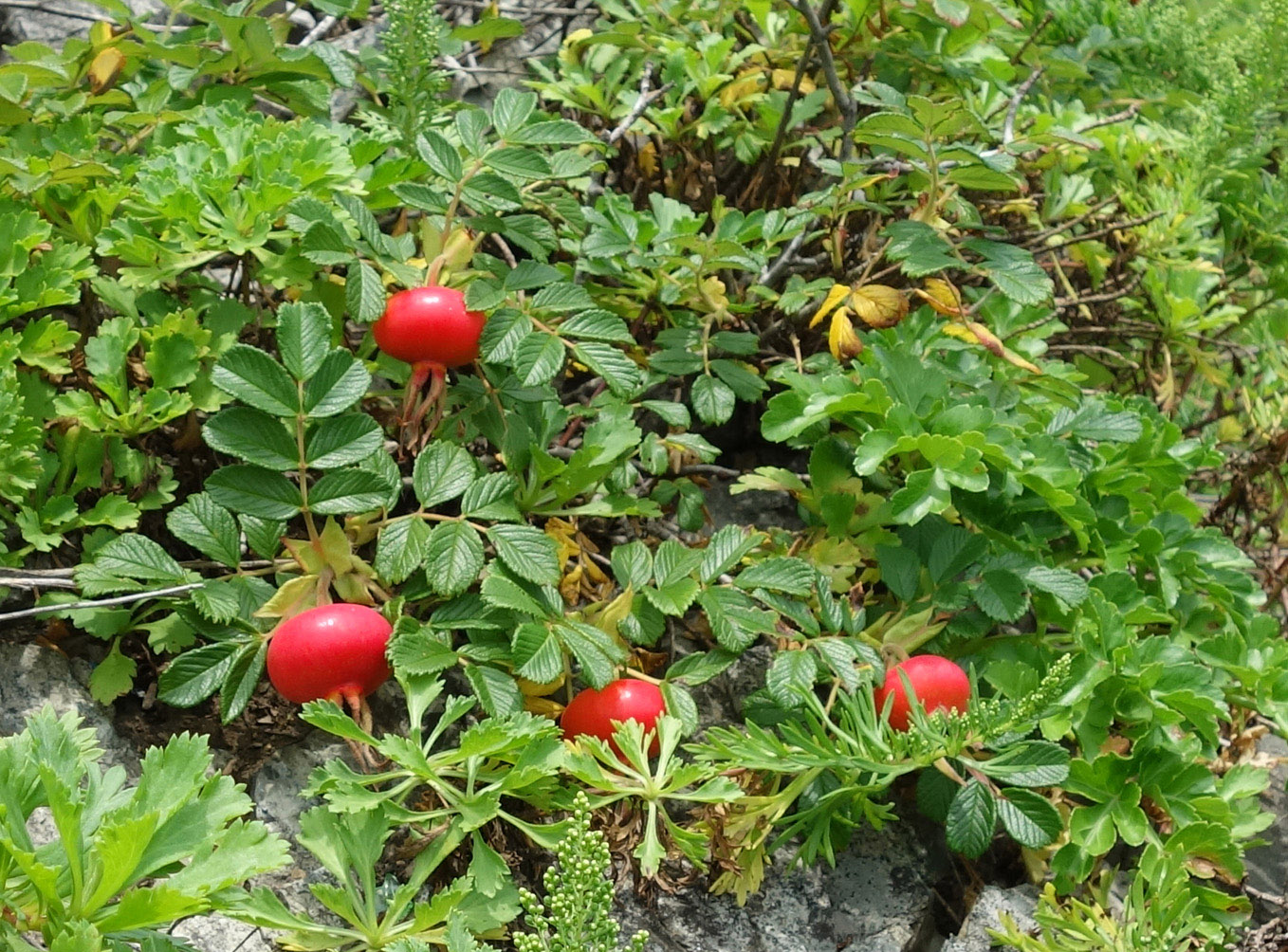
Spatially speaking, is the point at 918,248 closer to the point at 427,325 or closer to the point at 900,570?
the point at 900,570

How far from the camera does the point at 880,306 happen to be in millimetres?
1860

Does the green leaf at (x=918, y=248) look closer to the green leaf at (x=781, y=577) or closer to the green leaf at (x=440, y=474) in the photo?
the green leaf at (x=781, y=577)

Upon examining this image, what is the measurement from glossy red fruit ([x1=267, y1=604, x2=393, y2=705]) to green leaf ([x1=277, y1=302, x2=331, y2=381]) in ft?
1.08

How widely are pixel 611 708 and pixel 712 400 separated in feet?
1.80

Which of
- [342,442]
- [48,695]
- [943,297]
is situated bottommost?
[48,695]

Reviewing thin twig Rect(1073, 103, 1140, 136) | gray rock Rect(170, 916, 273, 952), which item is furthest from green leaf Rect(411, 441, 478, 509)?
thin twig Rect(1073, 103, 1140, 136)

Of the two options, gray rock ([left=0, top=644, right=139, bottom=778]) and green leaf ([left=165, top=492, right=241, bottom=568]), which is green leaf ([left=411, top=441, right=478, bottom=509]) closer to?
green leaf ([left=165, top=492, right=241, bottom=568])

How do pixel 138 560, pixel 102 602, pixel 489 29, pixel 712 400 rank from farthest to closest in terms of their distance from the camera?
pixel 489 29 → pixel 712 400 → pixel 138 560 → pixel 102 602

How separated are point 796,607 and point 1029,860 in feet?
1.76

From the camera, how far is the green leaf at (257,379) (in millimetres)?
1478

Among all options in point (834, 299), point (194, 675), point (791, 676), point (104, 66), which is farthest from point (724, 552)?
point (104, 66)

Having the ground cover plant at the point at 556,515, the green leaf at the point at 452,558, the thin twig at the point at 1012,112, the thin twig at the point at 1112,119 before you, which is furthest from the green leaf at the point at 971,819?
the thin twig at the point at 1112,119

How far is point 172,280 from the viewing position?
1.72 m

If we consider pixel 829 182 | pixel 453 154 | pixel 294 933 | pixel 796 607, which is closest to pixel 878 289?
pixel 829 182
